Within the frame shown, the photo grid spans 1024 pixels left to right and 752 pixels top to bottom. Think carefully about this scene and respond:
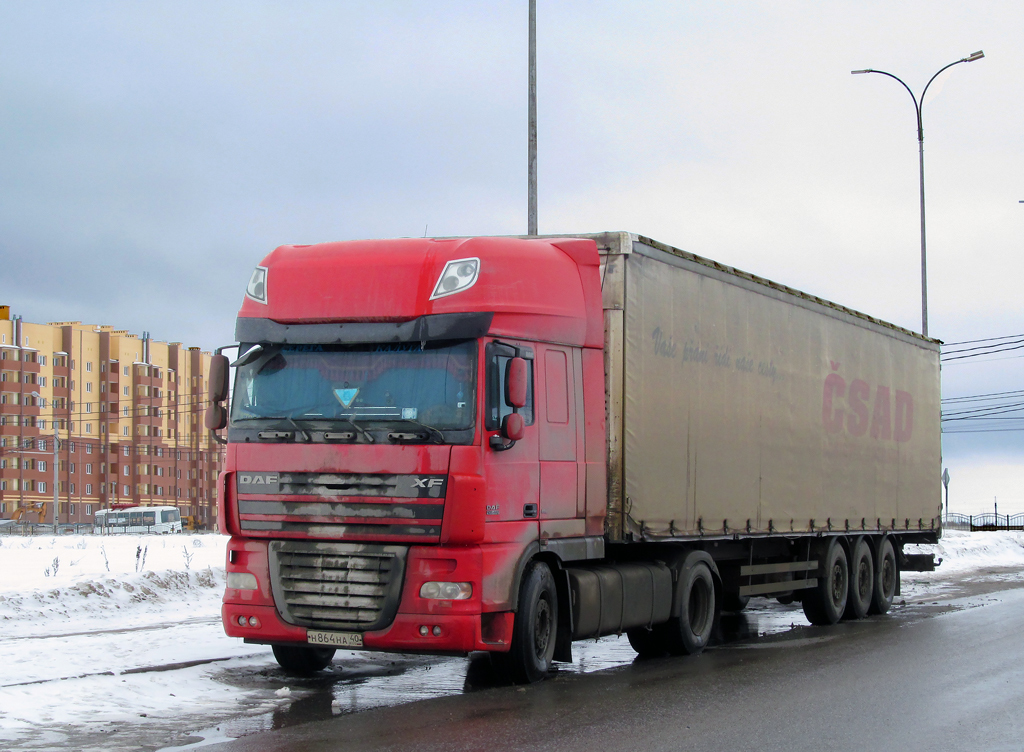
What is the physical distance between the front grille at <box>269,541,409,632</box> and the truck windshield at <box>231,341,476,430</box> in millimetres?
1058

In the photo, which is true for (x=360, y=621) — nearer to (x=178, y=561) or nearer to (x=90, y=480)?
(x=178, y=561)

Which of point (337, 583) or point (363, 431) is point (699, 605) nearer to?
point (337, 583)

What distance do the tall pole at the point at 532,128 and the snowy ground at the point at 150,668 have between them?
6.74 meters

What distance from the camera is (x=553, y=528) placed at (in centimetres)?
1080

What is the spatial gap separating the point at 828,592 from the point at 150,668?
31.1 feet

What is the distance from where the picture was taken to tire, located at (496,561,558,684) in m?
10.3

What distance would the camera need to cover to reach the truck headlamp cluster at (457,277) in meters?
10.2

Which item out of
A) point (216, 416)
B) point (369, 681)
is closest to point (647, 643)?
point (369, 681)

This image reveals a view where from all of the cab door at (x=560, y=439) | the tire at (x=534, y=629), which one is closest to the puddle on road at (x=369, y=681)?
the tire at (x=534, y=629)

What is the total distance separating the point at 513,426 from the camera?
989cm

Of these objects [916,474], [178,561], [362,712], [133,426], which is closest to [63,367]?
[133,426]

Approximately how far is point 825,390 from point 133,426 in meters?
105

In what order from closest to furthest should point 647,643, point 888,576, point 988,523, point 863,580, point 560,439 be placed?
point 560,439 → point 647,643 → point 863,580 → point 888,576 → point 988,523

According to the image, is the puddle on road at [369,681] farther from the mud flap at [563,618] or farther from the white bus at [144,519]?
the white bus at [144,519]
